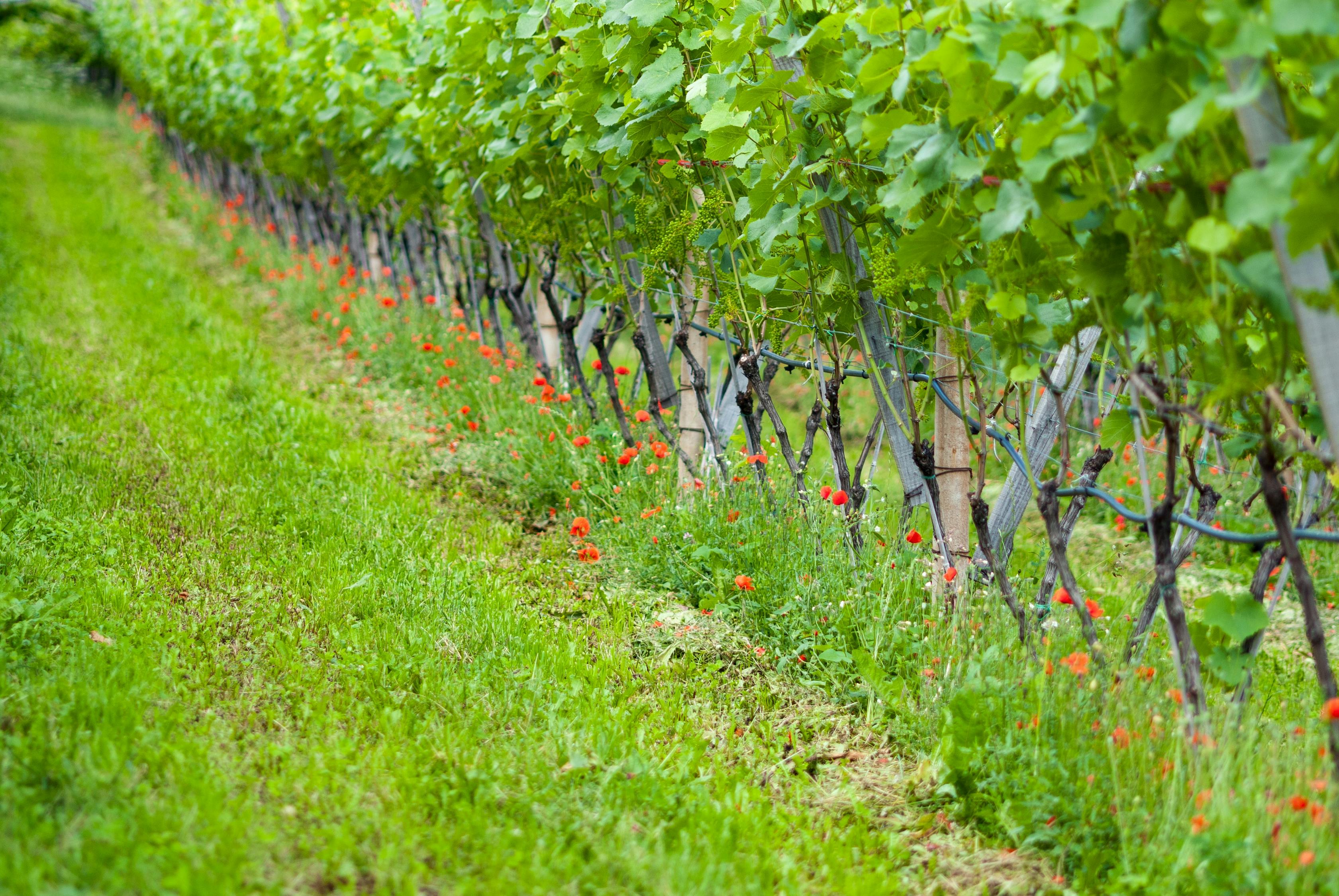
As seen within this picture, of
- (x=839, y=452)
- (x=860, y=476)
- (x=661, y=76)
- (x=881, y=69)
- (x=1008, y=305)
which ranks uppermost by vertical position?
(x=661, y=76)

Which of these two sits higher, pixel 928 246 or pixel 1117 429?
pixel 928 246

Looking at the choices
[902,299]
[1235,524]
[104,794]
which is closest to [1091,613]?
[902,299]

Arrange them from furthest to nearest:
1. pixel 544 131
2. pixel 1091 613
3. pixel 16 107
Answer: pixel 16 107
pixel 544 131
pixel 1091 613

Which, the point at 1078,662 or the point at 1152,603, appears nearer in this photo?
the point at 1078,662

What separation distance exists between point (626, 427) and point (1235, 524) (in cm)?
260

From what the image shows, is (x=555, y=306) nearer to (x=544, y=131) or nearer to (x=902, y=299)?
(x=544, y=131)

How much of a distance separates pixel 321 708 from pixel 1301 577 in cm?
208

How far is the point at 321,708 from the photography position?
7.92 feet

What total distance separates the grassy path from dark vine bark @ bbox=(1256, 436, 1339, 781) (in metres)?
0.81

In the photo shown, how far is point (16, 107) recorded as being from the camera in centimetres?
2188

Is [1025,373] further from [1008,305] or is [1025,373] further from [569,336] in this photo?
[569,336]

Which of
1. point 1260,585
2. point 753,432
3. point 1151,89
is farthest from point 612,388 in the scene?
point 1151,89

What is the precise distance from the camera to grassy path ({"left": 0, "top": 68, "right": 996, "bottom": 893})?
6.10ft

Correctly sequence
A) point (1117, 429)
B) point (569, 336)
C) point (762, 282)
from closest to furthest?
point (1117, 429)
point (762, 282)
point (569, 336)
